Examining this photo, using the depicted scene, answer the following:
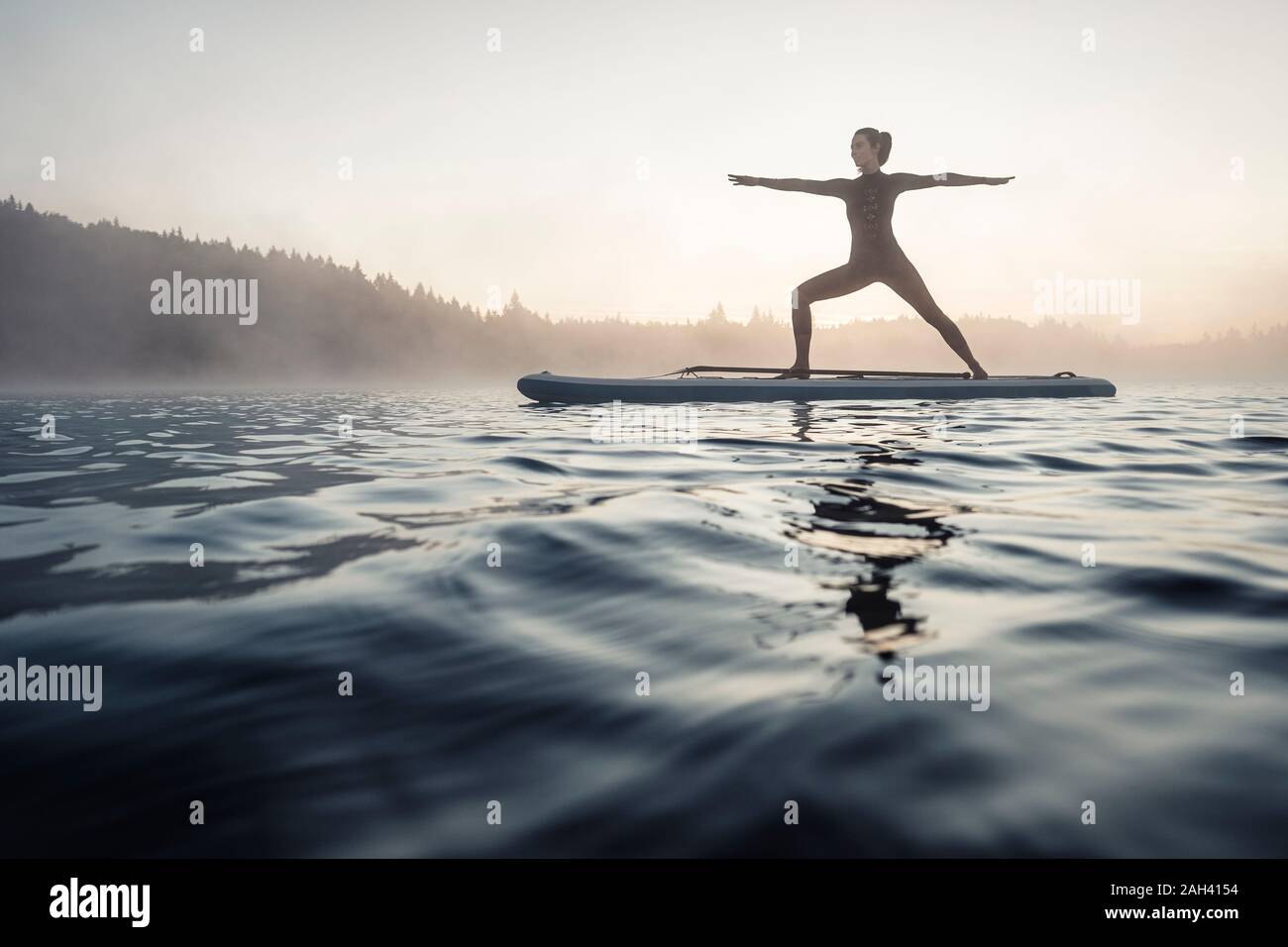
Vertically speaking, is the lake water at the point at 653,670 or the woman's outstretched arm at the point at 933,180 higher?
the woman's outstretched arm at the point at 933,180

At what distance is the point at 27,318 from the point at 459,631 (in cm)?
19597

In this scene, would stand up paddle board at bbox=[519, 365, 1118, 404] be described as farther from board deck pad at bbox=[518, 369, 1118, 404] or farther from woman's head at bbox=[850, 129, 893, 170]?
Result: woman's head at bbox=[850, 129, 893, 170]

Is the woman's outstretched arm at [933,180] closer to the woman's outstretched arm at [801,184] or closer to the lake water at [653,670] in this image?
the woman's outstretched arm at [801,184]

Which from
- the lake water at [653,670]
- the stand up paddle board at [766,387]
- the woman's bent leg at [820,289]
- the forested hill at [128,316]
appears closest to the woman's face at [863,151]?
the woman's bent leg at [820,289]

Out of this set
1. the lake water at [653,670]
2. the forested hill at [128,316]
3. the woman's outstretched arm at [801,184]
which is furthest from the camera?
the forested hill at [128,316]

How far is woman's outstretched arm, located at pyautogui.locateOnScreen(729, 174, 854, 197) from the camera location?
10.5 m

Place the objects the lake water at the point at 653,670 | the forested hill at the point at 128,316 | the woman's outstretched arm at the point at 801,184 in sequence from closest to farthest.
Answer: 1. the lake water at the point at 653,670
2. the woman's outstretched arm at the point at 801,184
3. the forested hill at the point at 128,316

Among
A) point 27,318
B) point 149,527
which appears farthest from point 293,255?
point 149,527

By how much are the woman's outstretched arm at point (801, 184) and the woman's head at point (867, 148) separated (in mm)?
358

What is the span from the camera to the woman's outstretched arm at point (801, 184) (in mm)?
10477

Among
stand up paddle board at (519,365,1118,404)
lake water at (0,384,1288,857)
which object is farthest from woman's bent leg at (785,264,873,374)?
lake water at (0,384,1288,857)

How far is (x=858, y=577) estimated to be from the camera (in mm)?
2400

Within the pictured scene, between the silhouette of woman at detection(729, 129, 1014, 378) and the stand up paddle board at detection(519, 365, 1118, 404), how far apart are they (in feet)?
1.88
